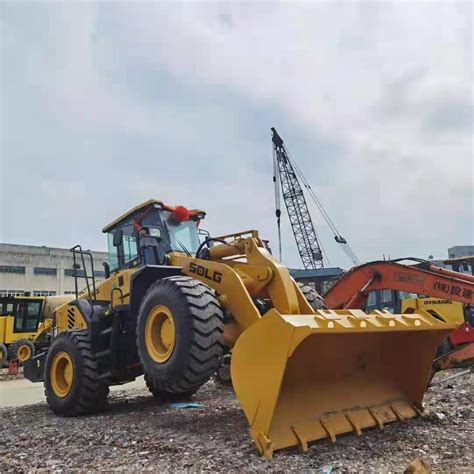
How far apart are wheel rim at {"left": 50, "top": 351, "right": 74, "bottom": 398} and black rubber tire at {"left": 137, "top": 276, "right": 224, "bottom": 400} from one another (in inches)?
93.0

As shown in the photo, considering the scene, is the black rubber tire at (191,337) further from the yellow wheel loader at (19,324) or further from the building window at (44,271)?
the building window at (44,271)

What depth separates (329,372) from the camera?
5016 millimetres

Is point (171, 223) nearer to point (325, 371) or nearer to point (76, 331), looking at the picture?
point (76, 331)

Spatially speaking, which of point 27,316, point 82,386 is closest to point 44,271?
point 27,316

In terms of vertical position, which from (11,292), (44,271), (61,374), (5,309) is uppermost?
(44,271)

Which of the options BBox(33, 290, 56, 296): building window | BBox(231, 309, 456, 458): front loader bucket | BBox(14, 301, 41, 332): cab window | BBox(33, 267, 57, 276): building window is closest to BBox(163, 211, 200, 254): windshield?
BBox(231, 309, 456, 458): front loader bucket

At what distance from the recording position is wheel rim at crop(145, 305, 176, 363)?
17.3 ft

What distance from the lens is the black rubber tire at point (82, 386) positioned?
22.0 ft

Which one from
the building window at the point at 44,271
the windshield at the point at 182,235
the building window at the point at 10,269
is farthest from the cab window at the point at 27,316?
the building window at the point at 44,271

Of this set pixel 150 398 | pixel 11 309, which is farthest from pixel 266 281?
pixel 11 309

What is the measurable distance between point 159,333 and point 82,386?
1.93 meters

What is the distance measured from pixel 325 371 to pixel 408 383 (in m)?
1.13

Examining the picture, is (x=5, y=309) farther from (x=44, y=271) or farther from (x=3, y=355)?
(x=44, y=271)

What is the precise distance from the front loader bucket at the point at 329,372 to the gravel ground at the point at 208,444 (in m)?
0.16
